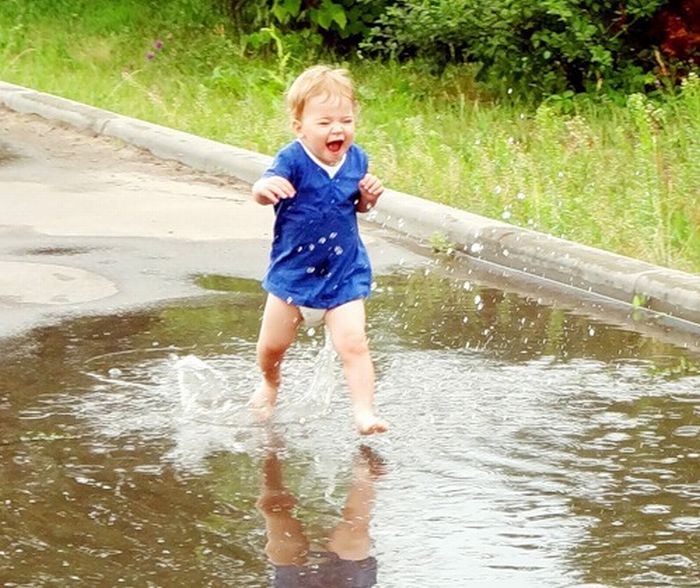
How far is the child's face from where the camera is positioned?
19.3 ft

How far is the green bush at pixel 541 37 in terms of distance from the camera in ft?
40.9

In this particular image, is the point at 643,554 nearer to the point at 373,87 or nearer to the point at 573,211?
the point at 573,211

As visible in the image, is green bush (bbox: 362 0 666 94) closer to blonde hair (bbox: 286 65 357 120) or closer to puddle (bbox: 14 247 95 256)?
puddle (bbox: 14 247 95 256)

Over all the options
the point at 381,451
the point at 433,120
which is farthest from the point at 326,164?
the point at 433,120

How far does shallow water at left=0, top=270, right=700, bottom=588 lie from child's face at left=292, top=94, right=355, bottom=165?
3.22 feet

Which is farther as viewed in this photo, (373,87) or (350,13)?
(350,13)

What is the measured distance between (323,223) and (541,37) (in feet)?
22.4

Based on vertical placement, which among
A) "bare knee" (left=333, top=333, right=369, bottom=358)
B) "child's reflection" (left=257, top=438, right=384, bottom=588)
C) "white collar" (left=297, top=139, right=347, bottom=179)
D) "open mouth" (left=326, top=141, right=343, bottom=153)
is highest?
"open mouth" (left=326, top=141, right=343, bottom=153)

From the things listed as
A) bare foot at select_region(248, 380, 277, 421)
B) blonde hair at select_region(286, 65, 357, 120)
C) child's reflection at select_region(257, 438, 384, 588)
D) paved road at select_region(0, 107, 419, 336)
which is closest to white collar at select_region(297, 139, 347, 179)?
blonde hair at select_region(286, 65, 357, 120)

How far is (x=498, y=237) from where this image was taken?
884 centimetres

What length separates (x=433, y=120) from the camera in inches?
498

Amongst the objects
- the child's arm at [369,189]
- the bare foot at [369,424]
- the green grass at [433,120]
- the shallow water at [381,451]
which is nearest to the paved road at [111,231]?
the shallow water at [381,451]

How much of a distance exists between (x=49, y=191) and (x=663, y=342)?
482cm

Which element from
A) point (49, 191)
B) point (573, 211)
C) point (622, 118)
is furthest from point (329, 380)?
point (622, 118)
